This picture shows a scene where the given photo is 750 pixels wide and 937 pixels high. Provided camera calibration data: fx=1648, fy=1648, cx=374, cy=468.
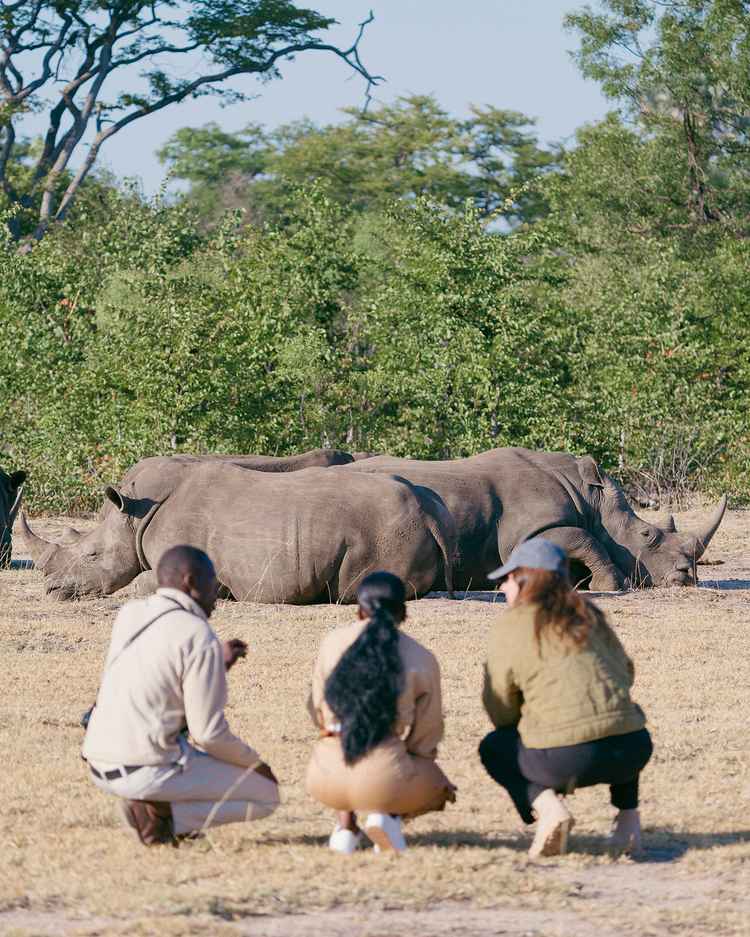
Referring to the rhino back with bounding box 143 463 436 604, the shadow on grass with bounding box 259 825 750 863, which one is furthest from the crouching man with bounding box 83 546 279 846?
the rhino back with bounding box 143 463 436 604

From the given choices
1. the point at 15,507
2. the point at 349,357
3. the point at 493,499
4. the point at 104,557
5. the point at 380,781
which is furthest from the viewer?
the point at 349,357

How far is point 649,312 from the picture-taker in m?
22.1

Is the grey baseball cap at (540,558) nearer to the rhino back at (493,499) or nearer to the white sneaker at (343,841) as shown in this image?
the white sneaker at (343,841)

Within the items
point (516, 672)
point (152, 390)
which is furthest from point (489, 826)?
point (152, 390)

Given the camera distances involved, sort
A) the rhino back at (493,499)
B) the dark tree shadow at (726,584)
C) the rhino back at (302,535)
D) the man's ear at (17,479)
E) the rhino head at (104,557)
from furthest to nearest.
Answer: the man's ear at (17,479), the dark tree shadow at (726,584), the rhino back at (493,499), the rhino head at (104,557), the rhino back at (302,535)

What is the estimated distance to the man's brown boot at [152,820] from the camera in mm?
5844

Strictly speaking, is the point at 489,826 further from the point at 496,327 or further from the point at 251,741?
the point at 496,327

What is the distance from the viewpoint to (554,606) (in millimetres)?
5910

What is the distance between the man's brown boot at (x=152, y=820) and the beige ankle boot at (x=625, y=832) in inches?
62.5

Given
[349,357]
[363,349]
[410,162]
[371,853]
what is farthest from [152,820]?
[410,162]

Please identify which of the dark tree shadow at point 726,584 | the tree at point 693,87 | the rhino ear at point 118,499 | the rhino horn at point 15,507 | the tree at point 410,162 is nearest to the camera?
the rhino ear at point 118,499

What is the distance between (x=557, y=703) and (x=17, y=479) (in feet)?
34.6

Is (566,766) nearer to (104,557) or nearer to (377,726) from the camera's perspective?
(377,726)

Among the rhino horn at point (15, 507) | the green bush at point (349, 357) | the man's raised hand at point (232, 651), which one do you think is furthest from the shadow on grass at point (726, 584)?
the man's raised hand at point (232, 651)
